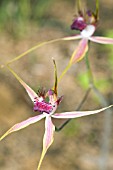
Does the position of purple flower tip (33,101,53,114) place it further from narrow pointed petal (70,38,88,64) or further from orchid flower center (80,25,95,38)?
orchid flower center (80,25,95,38)

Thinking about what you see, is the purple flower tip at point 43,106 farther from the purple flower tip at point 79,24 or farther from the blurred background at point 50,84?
the blurred background at point 50,84

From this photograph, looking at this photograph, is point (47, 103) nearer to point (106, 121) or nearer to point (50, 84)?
point (106, 121)

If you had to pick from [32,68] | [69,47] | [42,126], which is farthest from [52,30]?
Result: [42,126]

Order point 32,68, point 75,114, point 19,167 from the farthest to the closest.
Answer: point 32,68 < point 19,167 < point 75,114

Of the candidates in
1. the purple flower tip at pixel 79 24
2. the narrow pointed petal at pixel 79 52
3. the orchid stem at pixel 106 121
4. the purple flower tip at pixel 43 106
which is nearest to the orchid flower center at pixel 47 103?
the purple flower tip at pixel 43 106

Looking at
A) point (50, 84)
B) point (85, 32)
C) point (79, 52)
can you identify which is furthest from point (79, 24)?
point (50, 84)

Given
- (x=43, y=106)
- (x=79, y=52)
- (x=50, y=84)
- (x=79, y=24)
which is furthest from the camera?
(x=50, y=84)

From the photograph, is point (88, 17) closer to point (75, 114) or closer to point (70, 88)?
point (75, 114)
